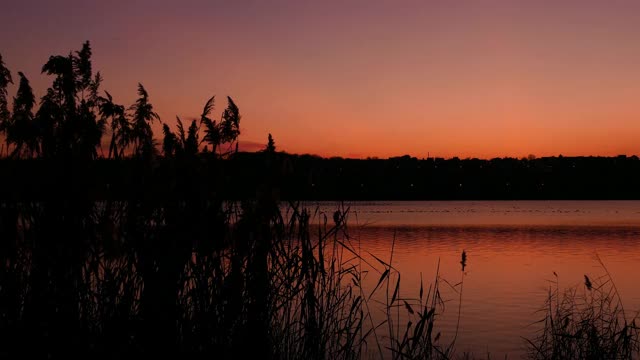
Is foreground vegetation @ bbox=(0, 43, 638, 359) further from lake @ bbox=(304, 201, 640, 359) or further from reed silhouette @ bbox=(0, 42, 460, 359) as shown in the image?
lake @ bbox=(304, 201, 640, 359)

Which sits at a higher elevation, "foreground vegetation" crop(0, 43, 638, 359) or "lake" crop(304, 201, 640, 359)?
"foreground vegetation" crop(0, 43, 638, 359)

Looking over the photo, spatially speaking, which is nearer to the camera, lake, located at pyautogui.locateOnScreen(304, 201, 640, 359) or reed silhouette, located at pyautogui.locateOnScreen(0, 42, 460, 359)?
reed silhouette, located at pyautogui.locateOnScreen(0, 42, 460, 359)

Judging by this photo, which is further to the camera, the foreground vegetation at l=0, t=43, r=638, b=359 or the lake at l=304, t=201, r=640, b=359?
the lake at l=304, t=201, r=640, b=359

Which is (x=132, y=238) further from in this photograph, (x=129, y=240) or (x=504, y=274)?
(x=504, y=274)

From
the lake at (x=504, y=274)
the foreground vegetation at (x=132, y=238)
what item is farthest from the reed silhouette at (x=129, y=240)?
the lake at (x=504, y=274)

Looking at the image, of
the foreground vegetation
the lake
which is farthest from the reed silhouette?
the lake

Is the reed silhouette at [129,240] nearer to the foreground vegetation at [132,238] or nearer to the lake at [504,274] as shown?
the foreground vegetation at [132,238]

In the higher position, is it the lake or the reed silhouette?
the reed silhouette

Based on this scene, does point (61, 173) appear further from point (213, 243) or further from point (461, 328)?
point (461, 328)

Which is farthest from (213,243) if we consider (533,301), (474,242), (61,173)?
(474,242)

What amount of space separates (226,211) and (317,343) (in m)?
2.20

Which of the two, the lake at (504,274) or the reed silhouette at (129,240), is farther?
the lake at (504,274)

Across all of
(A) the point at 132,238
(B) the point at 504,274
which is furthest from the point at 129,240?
(B) the point at 504,274

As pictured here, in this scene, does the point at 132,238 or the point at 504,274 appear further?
the point at 504,274
